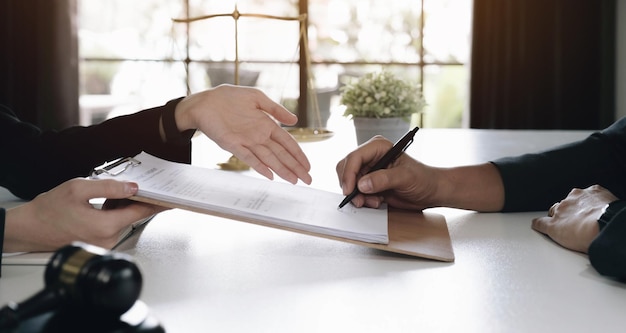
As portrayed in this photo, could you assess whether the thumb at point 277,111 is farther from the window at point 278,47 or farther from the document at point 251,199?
the window at point 278,47

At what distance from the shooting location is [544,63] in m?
4.89

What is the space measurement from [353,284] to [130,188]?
0.28 meters

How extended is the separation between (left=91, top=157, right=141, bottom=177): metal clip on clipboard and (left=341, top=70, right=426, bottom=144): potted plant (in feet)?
3.11

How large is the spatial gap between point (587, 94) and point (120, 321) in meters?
4.88

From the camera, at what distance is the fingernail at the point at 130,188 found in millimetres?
852

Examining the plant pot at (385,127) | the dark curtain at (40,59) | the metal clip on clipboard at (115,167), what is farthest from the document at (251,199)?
the dark curtain at (40,59)

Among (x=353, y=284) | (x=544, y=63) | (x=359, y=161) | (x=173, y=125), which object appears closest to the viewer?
(x=353, y=284)

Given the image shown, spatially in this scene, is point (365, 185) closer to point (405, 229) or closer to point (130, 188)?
point (405, 229)

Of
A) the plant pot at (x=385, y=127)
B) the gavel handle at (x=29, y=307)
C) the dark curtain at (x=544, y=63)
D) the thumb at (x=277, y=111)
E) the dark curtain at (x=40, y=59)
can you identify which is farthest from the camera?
the dark curtain at (x=40, y=59)

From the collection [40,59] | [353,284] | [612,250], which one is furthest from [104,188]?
[40,59]

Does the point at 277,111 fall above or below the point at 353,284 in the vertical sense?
above

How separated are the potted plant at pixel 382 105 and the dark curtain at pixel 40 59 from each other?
3535 millimetres

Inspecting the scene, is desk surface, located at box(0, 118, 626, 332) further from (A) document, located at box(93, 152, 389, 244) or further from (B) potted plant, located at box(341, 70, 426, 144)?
(B) potted plant, located at box(341, 70, 426, 144)

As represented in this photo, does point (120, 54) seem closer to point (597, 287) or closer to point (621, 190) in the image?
point (621, 190)
